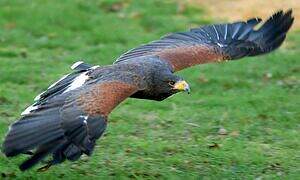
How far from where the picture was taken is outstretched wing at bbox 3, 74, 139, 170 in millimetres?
6855

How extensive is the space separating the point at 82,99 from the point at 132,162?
1362 mm

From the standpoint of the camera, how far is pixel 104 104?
23.4ft

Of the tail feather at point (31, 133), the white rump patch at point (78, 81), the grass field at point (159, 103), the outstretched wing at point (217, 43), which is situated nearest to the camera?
the tail feather at point (31, 133)

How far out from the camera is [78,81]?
7.90m

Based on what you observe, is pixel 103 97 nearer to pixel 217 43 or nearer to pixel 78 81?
pixel 78 81

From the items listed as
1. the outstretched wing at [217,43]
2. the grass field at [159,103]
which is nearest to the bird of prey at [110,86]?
the outstretched wing at [217,43]

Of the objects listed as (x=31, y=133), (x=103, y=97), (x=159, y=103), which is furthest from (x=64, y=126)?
(x=159, y=103)

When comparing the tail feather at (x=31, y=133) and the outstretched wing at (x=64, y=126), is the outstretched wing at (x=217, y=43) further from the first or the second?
the tail feather at (x=31, y=133)

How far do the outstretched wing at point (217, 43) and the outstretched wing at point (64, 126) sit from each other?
1.56 meters

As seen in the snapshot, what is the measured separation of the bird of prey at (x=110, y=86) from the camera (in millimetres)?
6906

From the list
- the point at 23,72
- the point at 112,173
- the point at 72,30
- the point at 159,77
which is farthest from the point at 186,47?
the point at 72,30

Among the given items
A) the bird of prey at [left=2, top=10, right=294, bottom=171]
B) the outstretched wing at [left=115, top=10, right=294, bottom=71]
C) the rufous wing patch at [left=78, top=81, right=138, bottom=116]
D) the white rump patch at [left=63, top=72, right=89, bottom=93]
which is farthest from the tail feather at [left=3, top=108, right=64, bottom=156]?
the outstretched wing at [left=115, top=10, right=294, bottom=71]

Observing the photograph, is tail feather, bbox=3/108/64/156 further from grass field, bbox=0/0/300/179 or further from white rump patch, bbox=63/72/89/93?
grass field, bbox=0/0/300/179

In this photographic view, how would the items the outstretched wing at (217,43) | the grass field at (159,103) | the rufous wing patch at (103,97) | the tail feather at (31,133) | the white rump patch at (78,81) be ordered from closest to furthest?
the tail feather at (31,133) < the rufous wing patch at (103,97) < the white rump patch at (78,81) < the grass field at (159,103) < the outstretched wing at (217,43)
